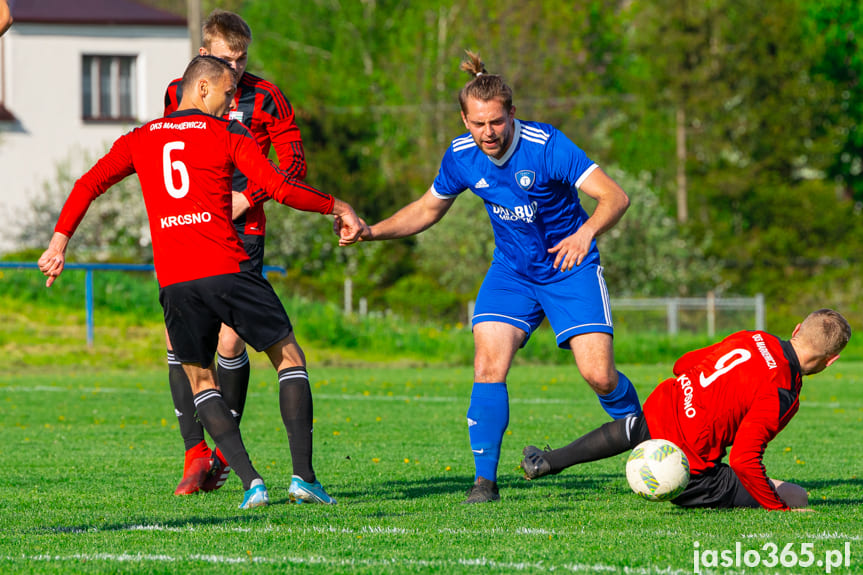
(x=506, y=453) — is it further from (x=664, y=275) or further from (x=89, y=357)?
(x=664, y=275)

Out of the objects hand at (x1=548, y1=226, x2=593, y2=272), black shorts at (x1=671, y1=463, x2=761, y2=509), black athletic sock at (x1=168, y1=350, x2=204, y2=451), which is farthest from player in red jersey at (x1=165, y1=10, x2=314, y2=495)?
black shorts at (x1=671, y1=463, x2=761, y2=509)

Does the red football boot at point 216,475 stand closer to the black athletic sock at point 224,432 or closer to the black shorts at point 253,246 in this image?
the black athletic sock at point 224,432

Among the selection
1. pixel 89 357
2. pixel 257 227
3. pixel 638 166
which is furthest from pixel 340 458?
pixel 638 166

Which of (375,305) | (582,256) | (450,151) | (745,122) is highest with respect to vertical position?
(745,122)

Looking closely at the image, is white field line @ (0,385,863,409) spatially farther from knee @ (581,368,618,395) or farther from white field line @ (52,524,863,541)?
white field line @ (52,524,863,541)

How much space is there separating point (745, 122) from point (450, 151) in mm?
33760

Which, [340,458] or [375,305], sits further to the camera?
[375,305]

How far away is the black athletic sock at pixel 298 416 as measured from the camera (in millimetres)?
5688

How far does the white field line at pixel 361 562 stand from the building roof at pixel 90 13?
3748cm

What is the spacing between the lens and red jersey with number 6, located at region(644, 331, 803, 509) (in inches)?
211

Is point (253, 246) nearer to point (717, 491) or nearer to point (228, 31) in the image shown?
point (228, 31)

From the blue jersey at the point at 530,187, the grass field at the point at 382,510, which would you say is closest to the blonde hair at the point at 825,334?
the grass field at the point at 382,510

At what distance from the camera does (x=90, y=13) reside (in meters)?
40.2

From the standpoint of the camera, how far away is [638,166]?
42750 mm
